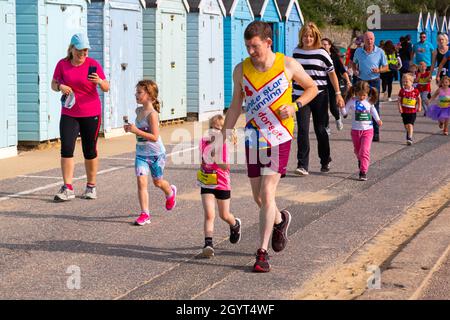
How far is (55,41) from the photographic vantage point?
16.4 m

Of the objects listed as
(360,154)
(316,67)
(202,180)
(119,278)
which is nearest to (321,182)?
(360,154)

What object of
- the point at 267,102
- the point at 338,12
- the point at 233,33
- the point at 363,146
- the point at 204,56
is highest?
the point at 338,12

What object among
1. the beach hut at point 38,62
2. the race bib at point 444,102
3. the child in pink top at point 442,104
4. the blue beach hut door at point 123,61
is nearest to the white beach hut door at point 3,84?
the beach hut at point 38,62

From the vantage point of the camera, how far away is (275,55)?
7.62 m

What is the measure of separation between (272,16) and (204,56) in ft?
16.2

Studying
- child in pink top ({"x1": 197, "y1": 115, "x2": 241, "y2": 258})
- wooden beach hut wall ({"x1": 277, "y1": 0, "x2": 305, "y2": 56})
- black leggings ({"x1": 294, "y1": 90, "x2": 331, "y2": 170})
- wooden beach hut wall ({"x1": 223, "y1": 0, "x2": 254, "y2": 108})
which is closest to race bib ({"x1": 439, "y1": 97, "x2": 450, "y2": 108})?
black leggings ({"x1": 294, "y1": 90, "x2": 331, "y2": 170})

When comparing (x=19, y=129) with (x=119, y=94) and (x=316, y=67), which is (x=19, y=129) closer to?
(x=119, y=94)

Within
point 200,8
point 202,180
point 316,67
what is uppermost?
point 200,8

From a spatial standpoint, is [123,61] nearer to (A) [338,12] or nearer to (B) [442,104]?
(B) [442,104]

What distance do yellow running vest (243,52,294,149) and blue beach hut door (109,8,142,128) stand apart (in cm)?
1104

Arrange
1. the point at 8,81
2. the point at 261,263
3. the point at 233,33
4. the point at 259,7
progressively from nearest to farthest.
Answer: the point at 261,263, the point at 8,81, the point at 233,33, the point at 259,7

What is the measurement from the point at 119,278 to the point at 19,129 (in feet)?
31.0

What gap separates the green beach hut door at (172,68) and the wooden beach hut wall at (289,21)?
248 inches

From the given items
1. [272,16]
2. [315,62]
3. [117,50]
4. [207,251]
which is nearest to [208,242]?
[207,251]
